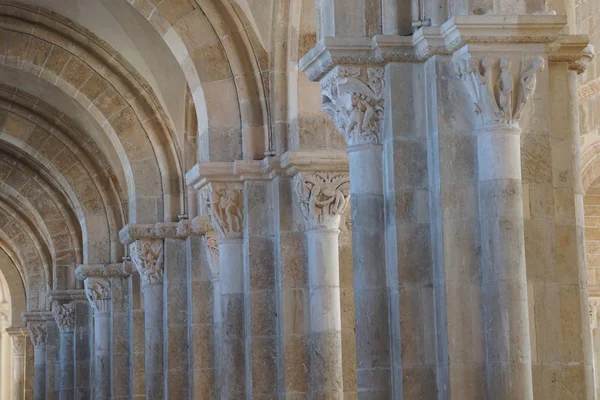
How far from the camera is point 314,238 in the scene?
11.8m

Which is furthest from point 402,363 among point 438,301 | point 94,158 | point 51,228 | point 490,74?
point 51,228

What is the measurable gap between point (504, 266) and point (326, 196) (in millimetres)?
4439

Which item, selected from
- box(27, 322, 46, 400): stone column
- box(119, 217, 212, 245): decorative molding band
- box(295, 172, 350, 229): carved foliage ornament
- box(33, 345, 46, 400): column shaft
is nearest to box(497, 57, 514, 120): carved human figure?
box(295, 172, 350, 229): carved foliage ornament

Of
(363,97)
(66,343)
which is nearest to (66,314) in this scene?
(66,343)

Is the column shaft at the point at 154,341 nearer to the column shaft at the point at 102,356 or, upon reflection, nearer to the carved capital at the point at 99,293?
the carved capital at the point at 99,293

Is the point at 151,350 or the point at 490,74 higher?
the point at 490,74

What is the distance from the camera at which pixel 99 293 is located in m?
19.8

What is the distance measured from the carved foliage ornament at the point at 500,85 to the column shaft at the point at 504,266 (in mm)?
84

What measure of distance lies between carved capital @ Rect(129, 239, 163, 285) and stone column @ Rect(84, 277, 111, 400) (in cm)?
340

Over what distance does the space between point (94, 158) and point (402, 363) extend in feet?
41.1

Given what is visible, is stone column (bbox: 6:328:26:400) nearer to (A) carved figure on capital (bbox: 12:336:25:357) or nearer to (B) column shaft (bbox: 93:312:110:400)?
(A) carved figure on capital (bbox: 12:336:25:357)

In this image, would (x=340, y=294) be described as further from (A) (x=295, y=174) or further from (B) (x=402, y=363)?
(B) (x=402, y=363)

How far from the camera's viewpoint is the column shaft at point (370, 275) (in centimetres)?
791

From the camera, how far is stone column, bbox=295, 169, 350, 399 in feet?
38.1
